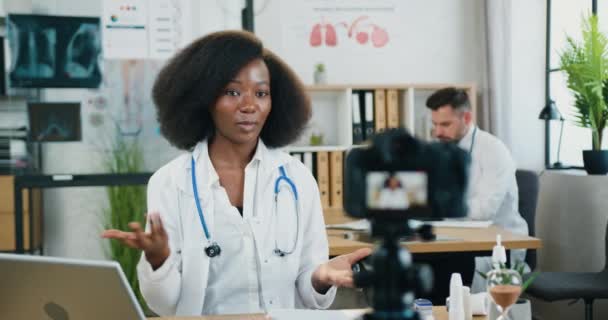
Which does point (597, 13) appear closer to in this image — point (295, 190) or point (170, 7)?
point (170, 7)

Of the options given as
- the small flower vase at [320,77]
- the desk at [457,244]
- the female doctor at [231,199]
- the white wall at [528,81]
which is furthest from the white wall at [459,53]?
the female doctor at [231,199]

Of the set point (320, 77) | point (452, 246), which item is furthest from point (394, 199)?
point (320, 77)

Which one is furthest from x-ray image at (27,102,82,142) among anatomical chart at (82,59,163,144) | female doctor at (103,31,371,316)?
female doctor at (103,31,371,316)

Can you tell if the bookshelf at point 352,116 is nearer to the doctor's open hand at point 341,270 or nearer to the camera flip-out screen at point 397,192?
the doctor's open hand at point 341,270

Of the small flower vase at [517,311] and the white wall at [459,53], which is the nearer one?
the small flower vase at [517,311]

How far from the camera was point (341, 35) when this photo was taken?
465cm

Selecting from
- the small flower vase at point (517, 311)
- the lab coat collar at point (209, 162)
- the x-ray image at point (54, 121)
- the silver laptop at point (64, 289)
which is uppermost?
the x-ray image at point (54, 121)

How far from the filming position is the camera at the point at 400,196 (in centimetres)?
62

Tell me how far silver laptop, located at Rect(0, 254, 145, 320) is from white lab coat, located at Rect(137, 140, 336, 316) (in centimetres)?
53

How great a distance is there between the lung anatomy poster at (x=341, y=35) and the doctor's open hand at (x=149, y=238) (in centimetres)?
331

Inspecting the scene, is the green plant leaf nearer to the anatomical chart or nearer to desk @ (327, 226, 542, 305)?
desk @ (327, 226, 542, 305)

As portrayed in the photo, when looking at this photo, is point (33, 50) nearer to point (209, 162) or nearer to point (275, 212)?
point (209, 162)

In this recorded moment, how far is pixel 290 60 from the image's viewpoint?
460cm

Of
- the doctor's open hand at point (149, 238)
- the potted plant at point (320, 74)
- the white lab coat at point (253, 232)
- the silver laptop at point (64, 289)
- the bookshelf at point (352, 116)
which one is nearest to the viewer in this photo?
the silver laptop at point (64, 289)
